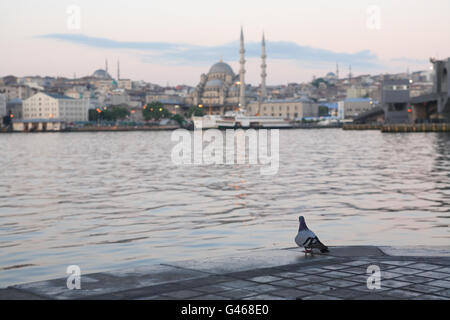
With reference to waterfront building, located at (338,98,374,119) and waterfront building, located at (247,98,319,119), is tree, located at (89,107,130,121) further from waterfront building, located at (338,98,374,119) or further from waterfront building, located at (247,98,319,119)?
waterfront building, located at (338,98,374,119)

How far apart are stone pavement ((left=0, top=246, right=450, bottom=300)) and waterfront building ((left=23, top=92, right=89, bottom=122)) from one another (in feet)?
524

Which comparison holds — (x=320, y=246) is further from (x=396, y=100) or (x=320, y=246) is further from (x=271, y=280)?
(x=396, y=100)

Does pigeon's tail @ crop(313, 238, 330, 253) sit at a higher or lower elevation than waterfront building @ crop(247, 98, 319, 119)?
lower

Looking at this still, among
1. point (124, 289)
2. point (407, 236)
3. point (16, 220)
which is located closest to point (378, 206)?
point (407, 236)

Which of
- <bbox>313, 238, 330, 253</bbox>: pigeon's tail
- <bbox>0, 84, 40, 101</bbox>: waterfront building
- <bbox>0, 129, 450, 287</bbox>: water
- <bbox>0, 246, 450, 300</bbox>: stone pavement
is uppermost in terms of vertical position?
<bbox>0, 84, 40, 101</bbox>: waterfront building

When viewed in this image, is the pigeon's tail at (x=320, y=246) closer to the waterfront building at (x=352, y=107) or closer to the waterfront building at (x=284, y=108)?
the waterfront building at (x=284, y=108)

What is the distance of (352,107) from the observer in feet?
652

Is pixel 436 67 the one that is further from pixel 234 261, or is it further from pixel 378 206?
pixel 234 261

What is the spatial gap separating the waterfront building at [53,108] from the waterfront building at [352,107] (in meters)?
75.4

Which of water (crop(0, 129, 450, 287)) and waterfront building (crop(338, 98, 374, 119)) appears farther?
waterfront building (crop(338, 98, 374, 119))

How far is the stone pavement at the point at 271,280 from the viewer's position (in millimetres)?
5629

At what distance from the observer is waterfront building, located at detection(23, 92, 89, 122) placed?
165 metres

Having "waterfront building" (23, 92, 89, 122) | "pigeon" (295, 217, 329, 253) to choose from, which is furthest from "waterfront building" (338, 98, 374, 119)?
"pigeon" (295, 217, 329, 253)
